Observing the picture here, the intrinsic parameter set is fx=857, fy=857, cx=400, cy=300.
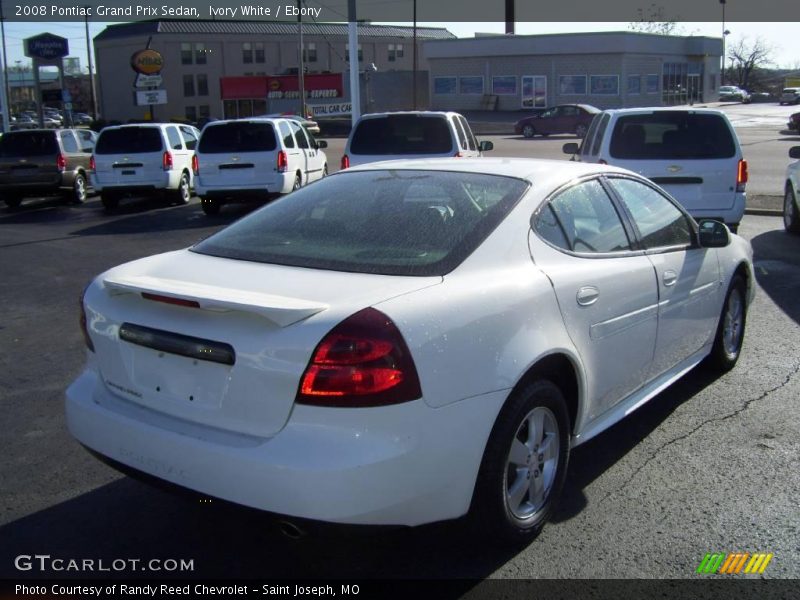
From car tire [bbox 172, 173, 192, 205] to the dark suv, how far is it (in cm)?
252

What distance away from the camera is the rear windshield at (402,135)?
13.0 meters

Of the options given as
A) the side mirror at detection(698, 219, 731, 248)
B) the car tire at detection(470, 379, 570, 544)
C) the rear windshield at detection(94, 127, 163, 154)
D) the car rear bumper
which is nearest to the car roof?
the side mirror at detection(698, 219, 731, 248)

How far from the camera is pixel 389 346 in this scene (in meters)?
3.04

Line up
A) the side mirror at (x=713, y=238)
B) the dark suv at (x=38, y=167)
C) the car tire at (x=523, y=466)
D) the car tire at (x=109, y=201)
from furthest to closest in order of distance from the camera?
the dark suv at (x=38, y=167)
the car tire at (x=109, y=201)
the side mirror at (x=713, y=238)
the car tire at (x=523, y=466)

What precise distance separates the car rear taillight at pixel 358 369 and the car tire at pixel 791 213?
35.3 ft

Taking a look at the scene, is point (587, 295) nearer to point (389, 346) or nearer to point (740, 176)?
point (389, 346)

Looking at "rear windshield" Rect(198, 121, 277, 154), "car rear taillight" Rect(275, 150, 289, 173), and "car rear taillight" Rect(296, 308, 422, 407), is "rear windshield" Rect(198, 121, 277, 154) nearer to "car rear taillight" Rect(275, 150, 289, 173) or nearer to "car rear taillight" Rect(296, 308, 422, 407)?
"car rear taillight" Rect(275, 150, 289, 173)

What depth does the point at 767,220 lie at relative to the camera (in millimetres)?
14086

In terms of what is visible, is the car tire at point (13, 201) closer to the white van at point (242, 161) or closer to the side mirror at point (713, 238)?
the white van at point (242, 161)

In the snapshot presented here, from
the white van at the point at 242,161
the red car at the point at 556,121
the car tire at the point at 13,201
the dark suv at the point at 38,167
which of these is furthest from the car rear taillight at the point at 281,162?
the red car at the point at 556,121

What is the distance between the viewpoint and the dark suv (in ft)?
62.8

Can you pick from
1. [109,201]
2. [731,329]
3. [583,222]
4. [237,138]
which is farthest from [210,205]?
[583,222]

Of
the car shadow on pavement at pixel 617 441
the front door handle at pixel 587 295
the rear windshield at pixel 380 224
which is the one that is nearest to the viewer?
the rear windshield at pixel 380 224

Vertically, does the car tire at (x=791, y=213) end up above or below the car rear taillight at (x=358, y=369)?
below
